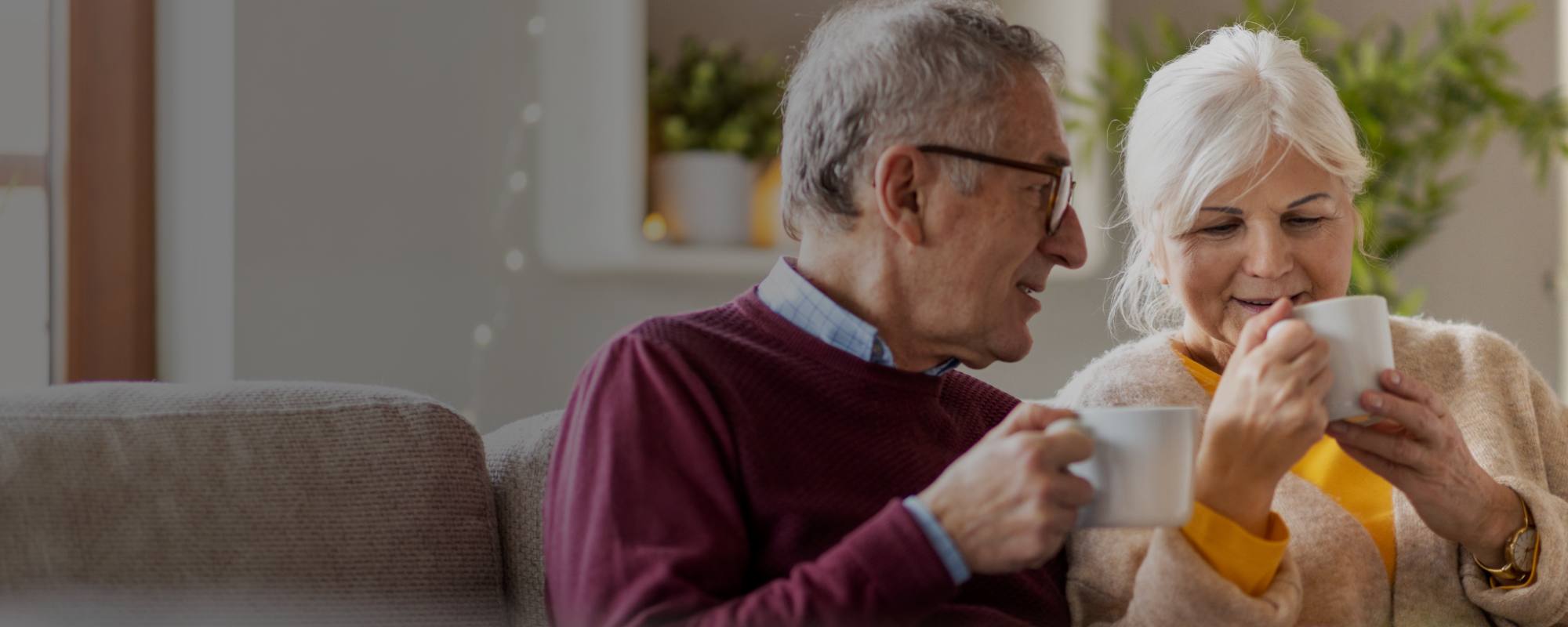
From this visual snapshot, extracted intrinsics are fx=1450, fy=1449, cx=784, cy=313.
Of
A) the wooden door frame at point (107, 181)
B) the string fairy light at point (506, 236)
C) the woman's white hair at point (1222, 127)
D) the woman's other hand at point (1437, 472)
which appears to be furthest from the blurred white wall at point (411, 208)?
the woman's other hand at point (1437, 472)

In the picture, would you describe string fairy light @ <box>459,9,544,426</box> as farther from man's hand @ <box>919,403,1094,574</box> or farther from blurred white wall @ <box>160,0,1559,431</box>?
man's hand @ <box>919,403,1094,574</box>

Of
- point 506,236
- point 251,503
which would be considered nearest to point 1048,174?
point 251,503

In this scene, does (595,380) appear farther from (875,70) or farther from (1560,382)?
(1560,382)

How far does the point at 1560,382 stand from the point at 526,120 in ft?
9.23

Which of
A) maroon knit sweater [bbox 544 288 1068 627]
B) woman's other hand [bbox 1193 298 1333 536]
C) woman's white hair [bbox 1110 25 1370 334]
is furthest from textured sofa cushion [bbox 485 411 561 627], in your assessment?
woman's white hair [bbox 1110 25 1370 334]

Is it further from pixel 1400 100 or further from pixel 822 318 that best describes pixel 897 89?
pixel 1400 100

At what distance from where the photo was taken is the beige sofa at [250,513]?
107 centimetres

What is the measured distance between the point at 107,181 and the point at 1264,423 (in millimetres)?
1889

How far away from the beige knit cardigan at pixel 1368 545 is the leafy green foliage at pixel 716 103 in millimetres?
1217

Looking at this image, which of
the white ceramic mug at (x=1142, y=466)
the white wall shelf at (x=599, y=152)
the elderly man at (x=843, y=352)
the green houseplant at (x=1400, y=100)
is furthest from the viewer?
the green houseplant at (x=1400, y=100)

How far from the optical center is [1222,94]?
145 centimetres

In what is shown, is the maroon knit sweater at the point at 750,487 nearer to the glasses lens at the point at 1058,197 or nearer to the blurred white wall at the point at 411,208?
the glasses lens at the point at 1058,197

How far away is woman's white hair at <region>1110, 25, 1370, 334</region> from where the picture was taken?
1420mm

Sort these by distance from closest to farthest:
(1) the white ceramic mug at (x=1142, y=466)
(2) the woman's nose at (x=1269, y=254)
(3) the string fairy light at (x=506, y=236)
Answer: (1) the white ceramic mug at (x=1142, y=466) → (2) the woman's nose at (x=1269, y=254) → (3) the string fairy light at (x=506, y=236)
